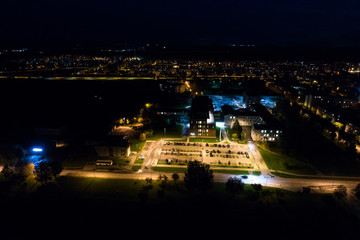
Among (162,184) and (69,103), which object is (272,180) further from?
(69,103)

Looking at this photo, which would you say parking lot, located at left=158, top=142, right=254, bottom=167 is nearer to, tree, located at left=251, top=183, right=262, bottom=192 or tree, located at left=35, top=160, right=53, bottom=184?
tree, located at left=251, top=183, right=262, bottom=192

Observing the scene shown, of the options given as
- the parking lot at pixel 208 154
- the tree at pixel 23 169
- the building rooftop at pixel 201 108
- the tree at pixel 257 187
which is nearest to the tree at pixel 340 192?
the tree at pixel 257 187

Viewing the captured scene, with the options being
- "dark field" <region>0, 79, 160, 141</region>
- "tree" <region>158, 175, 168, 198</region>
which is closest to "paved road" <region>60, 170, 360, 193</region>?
"tree" <region>158, 175, 168, 198</region>

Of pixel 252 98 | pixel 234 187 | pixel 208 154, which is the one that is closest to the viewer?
pixel 234 187

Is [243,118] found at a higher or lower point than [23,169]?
higher

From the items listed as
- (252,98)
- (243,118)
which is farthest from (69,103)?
(252,98)

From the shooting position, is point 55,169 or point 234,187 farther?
point 55,169
